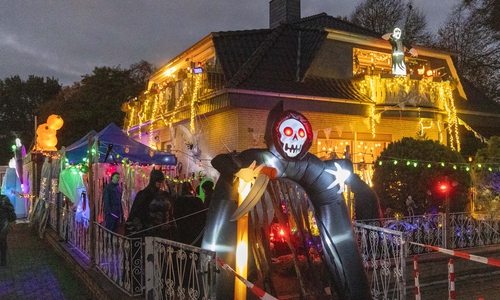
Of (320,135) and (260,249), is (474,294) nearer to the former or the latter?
(260,249)

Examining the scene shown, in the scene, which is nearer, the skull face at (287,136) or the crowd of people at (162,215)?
the skull face at (287,136)

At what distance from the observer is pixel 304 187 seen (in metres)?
5.98

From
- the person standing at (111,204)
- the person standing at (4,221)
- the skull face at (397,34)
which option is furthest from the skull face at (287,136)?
the skull face at (397,34)

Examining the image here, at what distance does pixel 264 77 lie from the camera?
1341 centimetres

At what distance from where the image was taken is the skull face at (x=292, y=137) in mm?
5445

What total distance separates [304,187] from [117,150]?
7.62 m

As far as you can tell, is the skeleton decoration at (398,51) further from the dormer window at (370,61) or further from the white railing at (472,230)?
the white railing at (472,230)

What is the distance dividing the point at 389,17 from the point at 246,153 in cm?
2919

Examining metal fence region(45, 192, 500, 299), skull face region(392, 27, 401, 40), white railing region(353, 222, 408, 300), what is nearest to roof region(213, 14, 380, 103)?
skull face region(392, 27, 401, 40)

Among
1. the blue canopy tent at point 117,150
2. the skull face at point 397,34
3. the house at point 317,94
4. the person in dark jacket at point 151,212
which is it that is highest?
the skull face at point 397,34

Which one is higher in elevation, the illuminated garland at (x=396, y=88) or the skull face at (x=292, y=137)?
the illuminated garland at (x=396, y=88)

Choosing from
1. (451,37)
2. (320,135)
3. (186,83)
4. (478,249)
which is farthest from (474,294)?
(451,37)

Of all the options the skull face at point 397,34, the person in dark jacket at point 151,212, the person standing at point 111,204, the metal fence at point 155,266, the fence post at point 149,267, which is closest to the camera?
the metal fence at point 155,266

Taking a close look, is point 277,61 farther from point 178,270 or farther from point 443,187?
point 178,270
